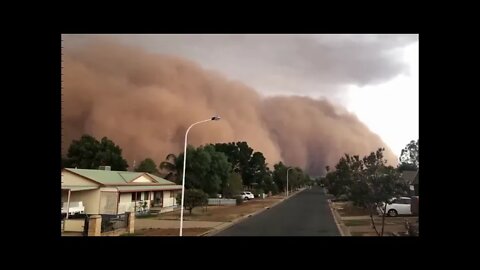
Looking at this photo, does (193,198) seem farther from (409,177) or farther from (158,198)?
(409,177)

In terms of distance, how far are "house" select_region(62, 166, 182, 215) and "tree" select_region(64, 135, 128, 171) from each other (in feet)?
5.72

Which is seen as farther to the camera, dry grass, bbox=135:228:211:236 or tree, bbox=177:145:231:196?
tree, bbox=177:145:231:196

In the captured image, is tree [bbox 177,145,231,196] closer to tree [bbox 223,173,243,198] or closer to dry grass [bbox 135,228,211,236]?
tree [bbox 223,173,243,198]

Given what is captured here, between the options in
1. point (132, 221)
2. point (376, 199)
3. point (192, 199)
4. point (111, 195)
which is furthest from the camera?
point (192, 199)

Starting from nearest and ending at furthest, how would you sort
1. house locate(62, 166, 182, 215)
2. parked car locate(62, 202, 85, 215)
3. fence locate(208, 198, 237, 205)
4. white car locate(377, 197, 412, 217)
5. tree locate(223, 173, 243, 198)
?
parked car locate(62, 202, 85, 215) < house locate(62, 166, 182, 215) < white car locate(377, 197, 412, 217) < fence locate(208, 198, 237, 205) < tree locate(223, 173, 243, 198)

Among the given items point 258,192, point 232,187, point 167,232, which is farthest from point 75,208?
point 258,192

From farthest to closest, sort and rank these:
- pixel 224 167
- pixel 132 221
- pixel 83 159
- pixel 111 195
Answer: pixel 224 167
pixel 83 159
pixel 111 195
pixel 132 221

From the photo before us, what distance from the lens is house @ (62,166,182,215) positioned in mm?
13469

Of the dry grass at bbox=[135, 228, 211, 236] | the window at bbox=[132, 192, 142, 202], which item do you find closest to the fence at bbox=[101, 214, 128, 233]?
the dry grass at bbox=[135, 228, 211, 236]
